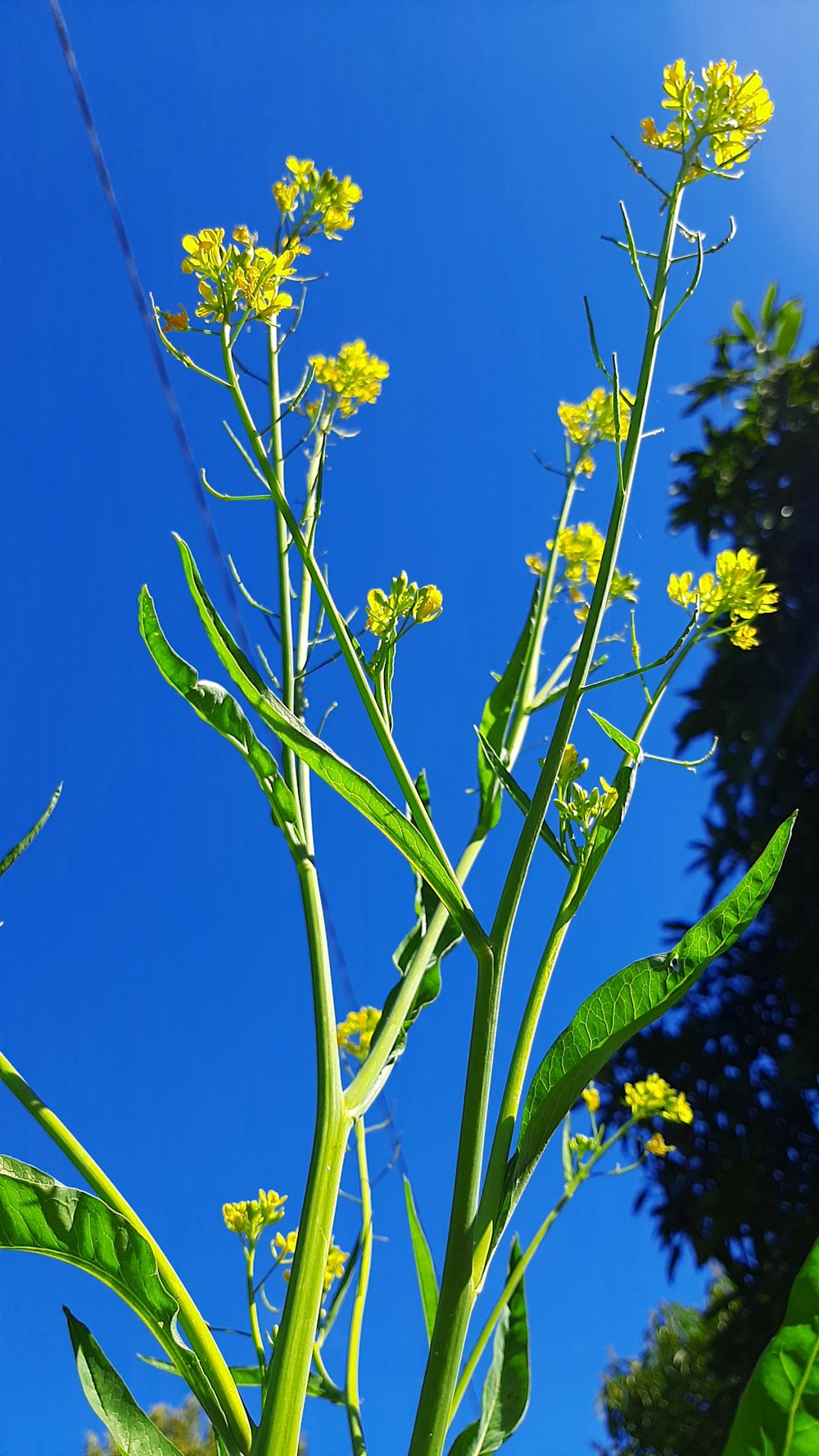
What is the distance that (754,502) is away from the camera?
3.91 m

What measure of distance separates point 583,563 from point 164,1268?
1.39 feet

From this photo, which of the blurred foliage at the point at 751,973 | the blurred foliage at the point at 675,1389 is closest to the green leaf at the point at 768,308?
the blurred foliage at the point at 751,973

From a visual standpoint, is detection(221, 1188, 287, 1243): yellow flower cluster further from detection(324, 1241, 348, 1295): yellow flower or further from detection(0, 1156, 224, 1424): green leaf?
detection(0, 1156, 224, 1424): green leaf

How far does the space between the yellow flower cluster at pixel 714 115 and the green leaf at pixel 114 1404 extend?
49 cm

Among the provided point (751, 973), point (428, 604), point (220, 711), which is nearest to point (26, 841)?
point (220, 711)

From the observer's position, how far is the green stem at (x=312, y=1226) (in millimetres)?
277

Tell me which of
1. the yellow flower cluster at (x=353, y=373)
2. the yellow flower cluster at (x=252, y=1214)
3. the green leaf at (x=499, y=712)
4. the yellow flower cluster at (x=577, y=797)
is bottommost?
the yellow flower cluster at (x=252, y=1214)

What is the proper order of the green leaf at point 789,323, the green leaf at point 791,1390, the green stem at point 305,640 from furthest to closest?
the green leaf at point 789,323, the green stem at point 305,640, the green leaf at point 791,1390

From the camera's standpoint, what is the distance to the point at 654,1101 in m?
0.54

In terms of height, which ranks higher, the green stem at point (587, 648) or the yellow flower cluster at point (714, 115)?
the yellow flower cluster at point (714, 115)

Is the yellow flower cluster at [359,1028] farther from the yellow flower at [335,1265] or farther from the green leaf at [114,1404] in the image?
the green leaf at [114,1404]

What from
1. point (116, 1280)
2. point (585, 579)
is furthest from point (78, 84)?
point (116, 1280)

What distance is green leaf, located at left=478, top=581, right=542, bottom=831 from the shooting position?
0.47 metres

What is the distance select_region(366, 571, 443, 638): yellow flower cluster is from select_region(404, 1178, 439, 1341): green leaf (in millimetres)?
244
